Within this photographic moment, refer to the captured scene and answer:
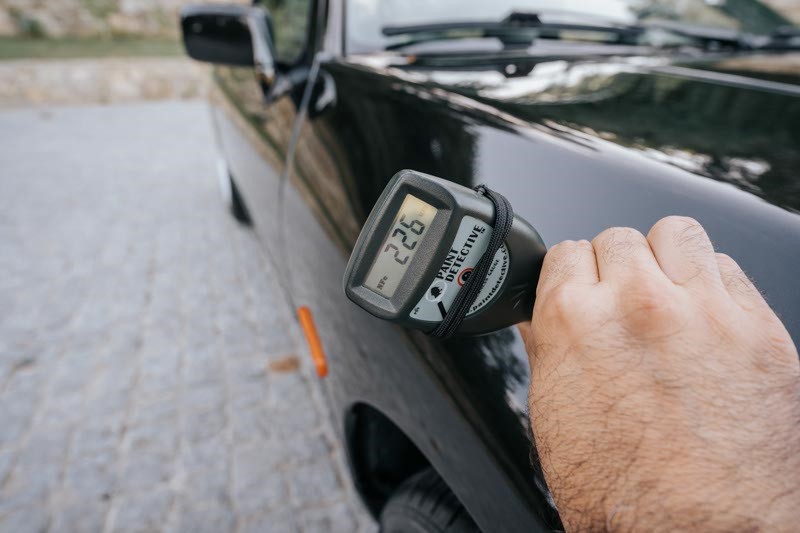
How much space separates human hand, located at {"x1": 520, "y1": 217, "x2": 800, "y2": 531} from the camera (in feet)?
1.60

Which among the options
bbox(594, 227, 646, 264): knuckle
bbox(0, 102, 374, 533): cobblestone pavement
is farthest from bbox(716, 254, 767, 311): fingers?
bbox(0, 102, 374, 533): cobblestone pavement

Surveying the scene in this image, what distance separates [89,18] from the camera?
12383 millimetres

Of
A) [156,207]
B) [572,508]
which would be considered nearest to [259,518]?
[572,508]

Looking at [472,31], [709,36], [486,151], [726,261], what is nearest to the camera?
[726,261]

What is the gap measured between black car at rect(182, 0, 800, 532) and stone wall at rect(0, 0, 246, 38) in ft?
37.7

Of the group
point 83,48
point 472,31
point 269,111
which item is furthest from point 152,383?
point 83,48

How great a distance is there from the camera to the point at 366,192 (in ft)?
4.02

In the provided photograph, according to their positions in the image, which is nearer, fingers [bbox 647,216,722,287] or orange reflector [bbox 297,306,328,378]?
fingers [bbox 647,216,722,287]

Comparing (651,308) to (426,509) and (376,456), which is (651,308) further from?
(376,456)

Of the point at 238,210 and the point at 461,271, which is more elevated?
the point at 461,271

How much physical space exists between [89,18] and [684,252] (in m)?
15.6

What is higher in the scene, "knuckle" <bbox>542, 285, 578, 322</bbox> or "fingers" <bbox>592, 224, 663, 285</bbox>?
"fingers" <bbox>592, 224, 663, 285</bbox>

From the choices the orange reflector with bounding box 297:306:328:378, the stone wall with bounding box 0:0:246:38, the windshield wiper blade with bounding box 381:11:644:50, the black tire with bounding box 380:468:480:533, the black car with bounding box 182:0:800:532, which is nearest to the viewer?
the black car with bounding box 182:0:800:532

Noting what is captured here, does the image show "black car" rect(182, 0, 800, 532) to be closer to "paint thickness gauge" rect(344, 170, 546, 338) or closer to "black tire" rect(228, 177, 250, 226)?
"paint thickness gauge" rect(344, 170, 546, 338)
